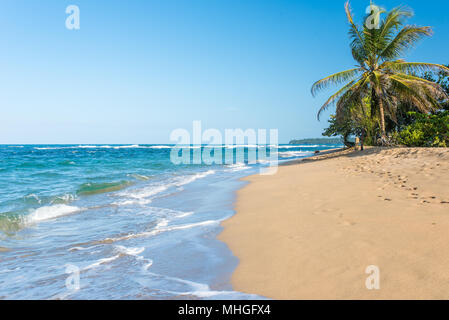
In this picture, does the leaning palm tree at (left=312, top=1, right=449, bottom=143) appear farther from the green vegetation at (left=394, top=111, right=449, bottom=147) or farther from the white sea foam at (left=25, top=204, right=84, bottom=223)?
the white sea foam at (left=25, top=204, right=84, bottom=223)

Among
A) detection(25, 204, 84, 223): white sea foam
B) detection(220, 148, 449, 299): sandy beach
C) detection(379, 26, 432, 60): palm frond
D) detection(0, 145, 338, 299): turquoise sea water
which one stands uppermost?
detection(379, 26, 432, 60): palm frond

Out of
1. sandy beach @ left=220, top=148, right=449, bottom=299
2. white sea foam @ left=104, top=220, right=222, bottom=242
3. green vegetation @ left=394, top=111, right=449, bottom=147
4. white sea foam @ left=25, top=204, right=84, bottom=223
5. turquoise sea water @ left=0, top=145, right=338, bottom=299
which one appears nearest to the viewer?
sandy beach @ left=220, top=148, right=449, bottom=299

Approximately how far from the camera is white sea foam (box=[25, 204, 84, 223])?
7.02 meters

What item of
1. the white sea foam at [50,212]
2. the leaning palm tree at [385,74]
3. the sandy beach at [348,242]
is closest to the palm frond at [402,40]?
the leaning palm tree at [385,74]

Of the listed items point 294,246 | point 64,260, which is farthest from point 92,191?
point 294,246

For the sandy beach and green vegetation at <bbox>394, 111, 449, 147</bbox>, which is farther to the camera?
green vegetation at <bbox>394, 111, 449, 147</bbox>

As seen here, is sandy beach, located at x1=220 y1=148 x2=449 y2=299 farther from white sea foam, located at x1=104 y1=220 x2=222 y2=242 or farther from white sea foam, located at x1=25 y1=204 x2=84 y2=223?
white sea foam, located at x1=25 y1=204 x2=84 y2=223

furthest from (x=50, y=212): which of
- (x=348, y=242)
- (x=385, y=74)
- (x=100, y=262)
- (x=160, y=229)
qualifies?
(x=385, y=74)

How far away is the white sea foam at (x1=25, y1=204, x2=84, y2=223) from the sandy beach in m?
4.94

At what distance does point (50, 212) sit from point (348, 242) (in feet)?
25.4

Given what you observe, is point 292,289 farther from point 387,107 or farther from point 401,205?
point 387,107

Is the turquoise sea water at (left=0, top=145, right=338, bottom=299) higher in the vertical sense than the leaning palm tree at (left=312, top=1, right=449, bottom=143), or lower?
lower

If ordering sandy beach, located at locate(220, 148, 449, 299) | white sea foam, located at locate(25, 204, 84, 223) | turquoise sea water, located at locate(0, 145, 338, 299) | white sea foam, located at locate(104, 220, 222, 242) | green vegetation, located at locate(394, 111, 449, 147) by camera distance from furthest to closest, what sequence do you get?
green vegetation, located at locate(394, 111, 449, 147) < white sea foam, located at locate(25, 204, 84, 223) < white sea foam, located at locate(104, 220, 222, 242) < turquoise sea water, located at locate(0, 145, 338, 299) < sandy beach, located at locate(220, 148, 449, 299)

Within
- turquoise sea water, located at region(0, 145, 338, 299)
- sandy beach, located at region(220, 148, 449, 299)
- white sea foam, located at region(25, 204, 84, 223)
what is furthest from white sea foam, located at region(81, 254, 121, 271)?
white sea foam, located at region(25, 204, 84, 223)
